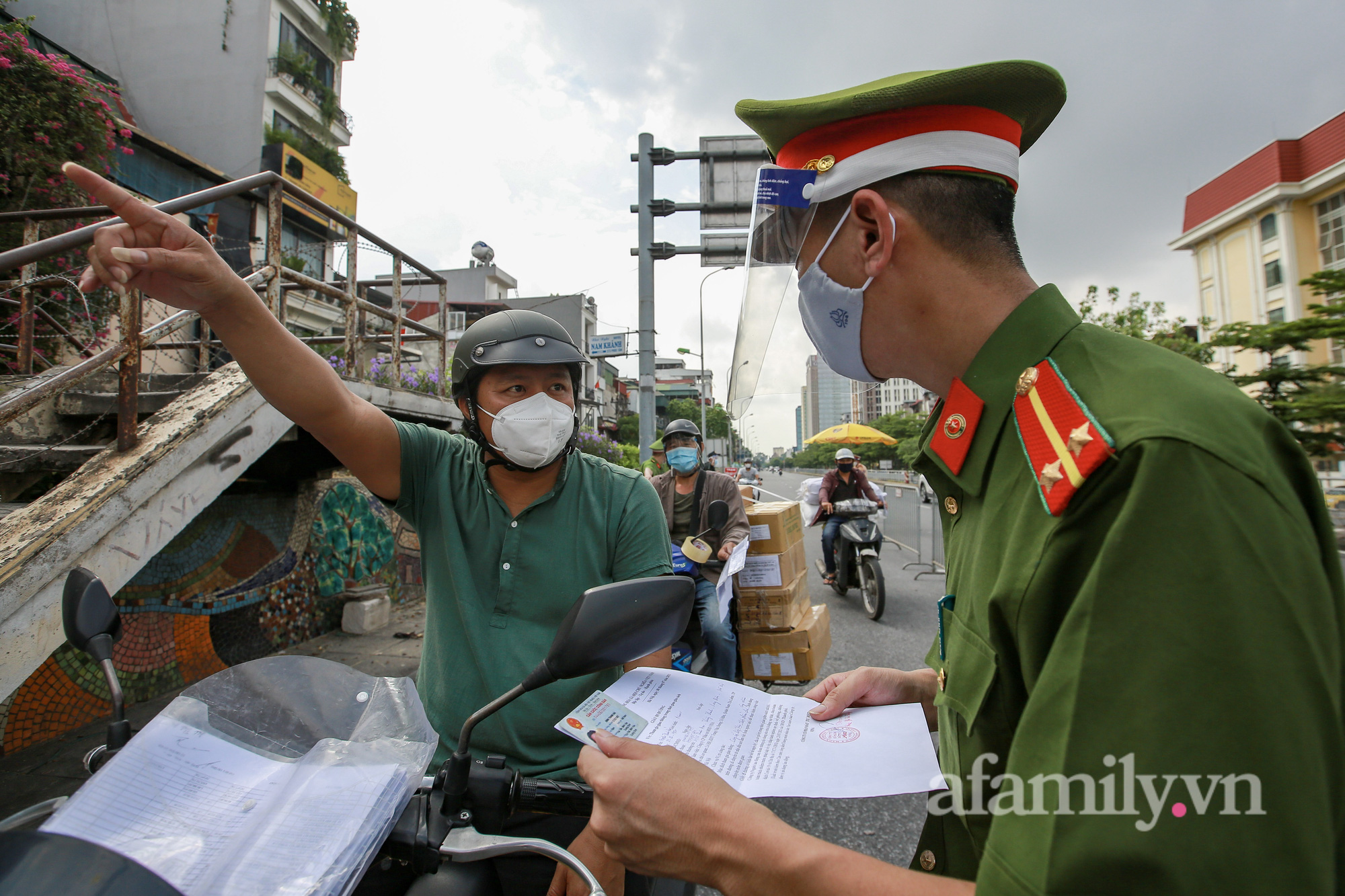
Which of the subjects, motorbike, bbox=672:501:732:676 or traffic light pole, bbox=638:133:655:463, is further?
traffic light pole, bbox=638:133:655:463

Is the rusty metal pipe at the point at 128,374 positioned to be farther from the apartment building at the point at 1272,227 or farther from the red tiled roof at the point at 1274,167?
the red tiled roof at the point at 1274,167

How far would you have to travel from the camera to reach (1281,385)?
749cm

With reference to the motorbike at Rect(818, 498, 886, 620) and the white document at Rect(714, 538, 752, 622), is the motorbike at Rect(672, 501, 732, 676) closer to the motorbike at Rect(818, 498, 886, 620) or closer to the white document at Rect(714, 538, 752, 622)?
the white document at Rect(714, 538, 752, 622)

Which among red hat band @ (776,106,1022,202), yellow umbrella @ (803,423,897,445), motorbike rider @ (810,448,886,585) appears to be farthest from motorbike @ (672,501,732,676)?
yellow umbrella @ (803,423,897,445)

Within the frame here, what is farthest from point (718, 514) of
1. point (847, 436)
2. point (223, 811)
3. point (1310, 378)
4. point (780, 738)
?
point (1310, 378)

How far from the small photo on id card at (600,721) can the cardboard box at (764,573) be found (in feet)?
10.7

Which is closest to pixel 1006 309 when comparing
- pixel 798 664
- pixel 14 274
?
pixel 798 664

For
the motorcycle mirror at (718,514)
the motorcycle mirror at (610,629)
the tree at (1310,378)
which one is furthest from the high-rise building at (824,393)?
the tree at (1310,378)

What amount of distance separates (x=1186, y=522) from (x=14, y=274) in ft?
25.7

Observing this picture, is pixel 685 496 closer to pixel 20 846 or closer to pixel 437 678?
pixel 437 678

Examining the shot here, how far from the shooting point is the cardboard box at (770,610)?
14.2 ft

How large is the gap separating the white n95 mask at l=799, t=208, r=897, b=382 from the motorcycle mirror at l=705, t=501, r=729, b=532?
3226 mm

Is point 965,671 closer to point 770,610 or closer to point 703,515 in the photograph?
point 770,610

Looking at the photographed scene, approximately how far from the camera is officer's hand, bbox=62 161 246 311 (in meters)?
1.30
